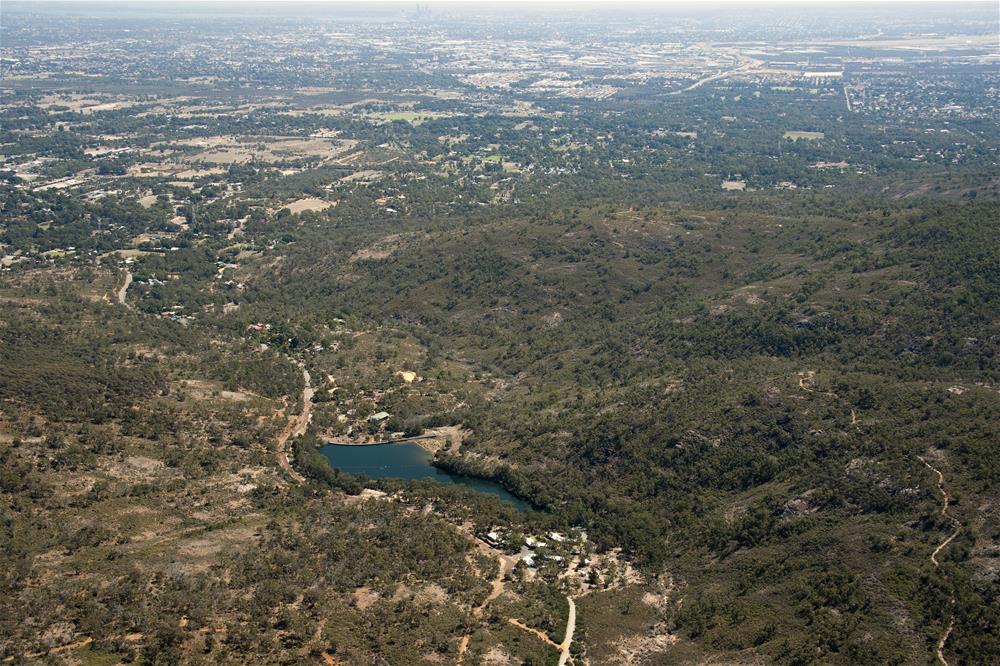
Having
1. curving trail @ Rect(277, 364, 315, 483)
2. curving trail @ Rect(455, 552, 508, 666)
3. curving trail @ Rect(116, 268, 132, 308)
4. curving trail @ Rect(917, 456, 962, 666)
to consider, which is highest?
curving trail @ Rect(917, 456, 962, 666)

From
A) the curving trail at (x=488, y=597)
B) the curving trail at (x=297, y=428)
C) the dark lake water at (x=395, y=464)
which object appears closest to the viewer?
the curving trail at (x=488, y=597)

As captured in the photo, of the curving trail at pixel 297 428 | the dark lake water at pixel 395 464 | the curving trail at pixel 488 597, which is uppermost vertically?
the curving trail at pixel 488 597

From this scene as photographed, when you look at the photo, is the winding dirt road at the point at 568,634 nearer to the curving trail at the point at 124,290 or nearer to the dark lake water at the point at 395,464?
the dark lake water at the point at 395,464

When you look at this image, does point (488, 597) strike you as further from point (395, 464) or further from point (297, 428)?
point (297, 428)

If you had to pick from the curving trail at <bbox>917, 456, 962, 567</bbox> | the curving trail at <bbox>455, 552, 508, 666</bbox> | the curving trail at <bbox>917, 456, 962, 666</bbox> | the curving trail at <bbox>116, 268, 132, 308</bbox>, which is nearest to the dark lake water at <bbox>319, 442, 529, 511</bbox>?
the curving trail at <bbox>455, 552, 508, 666</bbox>

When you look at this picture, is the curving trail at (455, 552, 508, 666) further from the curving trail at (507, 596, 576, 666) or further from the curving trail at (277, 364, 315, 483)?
the curving trail at (277, 364, 315, 483)

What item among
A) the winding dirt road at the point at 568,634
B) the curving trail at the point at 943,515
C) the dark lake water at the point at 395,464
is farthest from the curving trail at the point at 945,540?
the dark lake water at the point at 395,464
